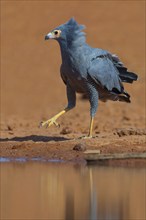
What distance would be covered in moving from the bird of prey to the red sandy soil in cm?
75

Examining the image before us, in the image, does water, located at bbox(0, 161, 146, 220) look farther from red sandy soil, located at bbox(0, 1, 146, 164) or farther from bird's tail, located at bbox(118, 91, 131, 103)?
bird's tail, located at bbox(118, 91, 131, 103)

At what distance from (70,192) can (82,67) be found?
431cm

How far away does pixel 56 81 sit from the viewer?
2652cm

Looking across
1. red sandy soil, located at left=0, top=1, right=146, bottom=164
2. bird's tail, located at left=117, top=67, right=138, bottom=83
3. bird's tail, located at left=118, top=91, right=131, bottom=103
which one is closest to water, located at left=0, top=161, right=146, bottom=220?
red sandy soil, located at left=0, top=1, right=146, bottom=164

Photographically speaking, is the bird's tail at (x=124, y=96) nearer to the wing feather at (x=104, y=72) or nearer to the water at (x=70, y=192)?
the wing feather at (x=104, y=72)

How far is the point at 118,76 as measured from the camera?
1501 cm

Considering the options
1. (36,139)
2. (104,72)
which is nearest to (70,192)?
(104,72)

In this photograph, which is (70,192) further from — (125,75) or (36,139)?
(125,75)

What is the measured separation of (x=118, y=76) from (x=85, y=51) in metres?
1.01

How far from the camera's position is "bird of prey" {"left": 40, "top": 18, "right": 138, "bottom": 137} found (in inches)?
557

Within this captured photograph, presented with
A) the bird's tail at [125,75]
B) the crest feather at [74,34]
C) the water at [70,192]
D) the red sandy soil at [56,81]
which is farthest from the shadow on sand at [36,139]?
the water at [70,192]

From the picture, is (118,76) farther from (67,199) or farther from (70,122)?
(67,199)

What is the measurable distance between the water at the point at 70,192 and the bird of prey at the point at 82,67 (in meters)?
2.13

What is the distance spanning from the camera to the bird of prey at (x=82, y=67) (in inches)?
557
